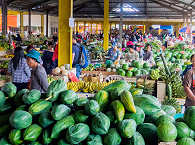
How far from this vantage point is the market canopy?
69.5 feet

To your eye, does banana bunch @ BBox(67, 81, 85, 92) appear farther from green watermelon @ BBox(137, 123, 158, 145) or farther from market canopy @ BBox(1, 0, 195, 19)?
market canopy @ BBox(1, 0, 195, 19)

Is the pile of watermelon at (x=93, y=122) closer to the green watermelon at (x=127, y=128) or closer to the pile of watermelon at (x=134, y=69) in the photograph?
the green watermelon at (x=127, y=128)

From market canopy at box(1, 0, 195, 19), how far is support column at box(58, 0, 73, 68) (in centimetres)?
1445

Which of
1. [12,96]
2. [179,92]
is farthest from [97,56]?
[12,96]

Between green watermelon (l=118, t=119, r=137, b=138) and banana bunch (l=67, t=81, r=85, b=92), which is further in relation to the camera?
banana bunch (l=67, t=81, r=85, b=92)

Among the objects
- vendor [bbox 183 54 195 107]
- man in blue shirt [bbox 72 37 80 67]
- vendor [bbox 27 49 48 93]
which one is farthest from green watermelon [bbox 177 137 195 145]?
man in blue shirt [bbox 72 37 80 67]

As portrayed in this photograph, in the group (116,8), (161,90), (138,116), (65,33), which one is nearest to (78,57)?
(65,33)

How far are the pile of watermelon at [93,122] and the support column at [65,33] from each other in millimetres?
4560

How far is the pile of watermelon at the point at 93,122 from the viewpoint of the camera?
1521mm

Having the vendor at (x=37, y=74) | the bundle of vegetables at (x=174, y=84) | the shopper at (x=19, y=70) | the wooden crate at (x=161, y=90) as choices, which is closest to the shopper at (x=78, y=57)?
the shopper at (x=19, y=70)

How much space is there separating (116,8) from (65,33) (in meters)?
19.2

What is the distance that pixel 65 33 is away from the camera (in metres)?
6.30

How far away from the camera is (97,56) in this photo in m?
10.8

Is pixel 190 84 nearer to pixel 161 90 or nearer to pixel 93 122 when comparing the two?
pixel 161 90
